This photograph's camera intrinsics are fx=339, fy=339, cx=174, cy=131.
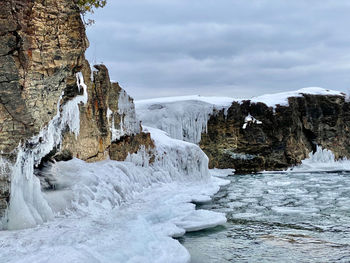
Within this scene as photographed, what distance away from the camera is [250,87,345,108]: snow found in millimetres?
24486

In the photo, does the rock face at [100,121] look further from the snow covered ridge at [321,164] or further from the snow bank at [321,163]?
the snow bank at [321,163]

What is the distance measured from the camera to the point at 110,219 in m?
6.35

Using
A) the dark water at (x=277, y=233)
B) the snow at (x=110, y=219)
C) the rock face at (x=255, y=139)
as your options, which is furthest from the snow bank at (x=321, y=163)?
the dark water at (x=277, y=233)

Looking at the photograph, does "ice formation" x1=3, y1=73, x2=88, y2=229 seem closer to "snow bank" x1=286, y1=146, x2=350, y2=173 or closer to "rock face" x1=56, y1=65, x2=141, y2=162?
"rock face" x1=56, y1=65, x2=141, y2=162

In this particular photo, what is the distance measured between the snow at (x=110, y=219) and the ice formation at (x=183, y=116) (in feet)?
35.1

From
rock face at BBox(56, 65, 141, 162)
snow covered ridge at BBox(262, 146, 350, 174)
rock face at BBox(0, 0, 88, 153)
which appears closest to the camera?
rock face at BBox(0, 0, 88, 153)

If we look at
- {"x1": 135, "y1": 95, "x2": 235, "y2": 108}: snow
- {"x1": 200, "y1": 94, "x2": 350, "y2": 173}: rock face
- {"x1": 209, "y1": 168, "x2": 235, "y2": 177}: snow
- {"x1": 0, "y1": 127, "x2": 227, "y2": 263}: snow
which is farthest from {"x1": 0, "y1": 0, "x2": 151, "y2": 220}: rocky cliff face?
{"x1": 135, "y1": 95, "x2": 235, "y2": 108}: snow

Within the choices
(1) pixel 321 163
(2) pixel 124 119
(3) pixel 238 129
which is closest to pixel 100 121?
(2) pixel 124 119

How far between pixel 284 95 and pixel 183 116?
813 cm

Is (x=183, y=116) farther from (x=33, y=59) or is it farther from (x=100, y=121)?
(x=33, y=59)

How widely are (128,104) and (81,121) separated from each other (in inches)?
147

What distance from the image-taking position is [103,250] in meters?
4.24

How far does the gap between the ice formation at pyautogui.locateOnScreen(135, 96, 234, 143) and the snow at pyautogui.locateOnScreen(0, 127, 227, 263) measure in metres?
10.7

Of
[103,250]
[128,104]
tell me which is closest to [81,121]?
[128,104]
